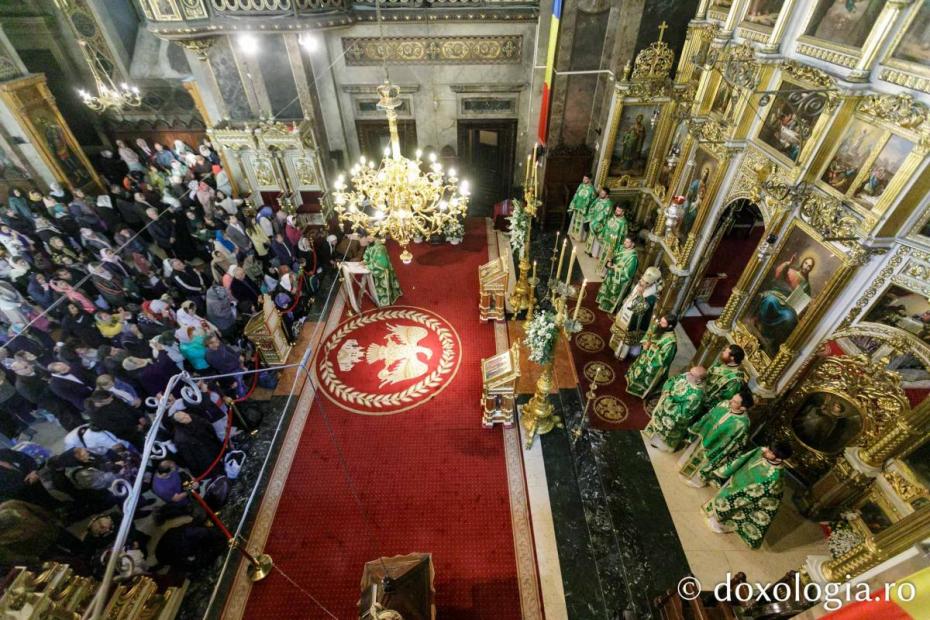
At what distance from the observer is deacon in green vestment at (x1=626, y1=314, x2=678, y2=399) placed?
6312 millimetres

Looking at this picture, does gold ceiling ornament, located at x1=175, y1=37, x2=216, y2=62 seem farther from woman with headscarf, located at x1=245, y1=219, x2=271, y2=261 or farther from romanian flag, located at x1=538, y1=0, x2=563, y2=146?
romanian flag, located at x1=538, y1=0, x2=563, y2=146

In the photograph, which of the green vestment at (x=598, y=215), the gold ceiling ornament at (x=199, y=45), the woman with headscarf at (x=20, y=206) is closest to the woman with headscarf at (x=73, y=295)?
the woman with headscarf at (x=20, y=206)

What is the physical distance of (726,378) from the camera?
5.56 metres

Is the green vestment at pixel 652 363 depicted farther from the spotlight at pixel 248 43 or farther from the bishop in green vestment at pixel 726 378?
the spotlight at pixel 248 43

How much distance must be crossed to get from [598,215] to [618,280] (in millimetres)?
2214

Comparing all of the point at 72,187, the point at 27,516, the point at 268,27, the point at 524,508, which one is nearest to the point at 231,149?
the point at 268,27

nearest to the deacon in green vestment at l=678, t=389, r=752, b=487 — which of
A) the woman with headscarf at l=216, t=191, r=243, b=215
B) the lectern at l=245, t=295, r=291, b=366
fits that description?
the lectern at l=245, t=295, r=291, b=366

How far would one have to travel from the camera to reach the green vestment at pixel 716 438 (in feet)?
16.6

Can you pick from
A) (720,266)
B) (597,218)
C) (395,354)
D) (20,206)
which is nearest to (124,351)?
(395,354)

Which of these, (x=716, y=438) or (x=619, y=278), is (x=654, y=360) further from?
(x=619, y=278)

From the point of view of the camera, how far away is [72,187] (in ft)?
37.6

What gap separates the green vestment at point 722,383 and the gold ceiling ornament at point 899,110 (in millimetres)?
3134

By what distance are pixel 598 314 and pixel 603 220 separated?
93.1 inches

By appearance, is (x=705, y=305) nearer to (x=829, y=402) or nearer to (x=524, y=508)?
(x=829, y=402)
